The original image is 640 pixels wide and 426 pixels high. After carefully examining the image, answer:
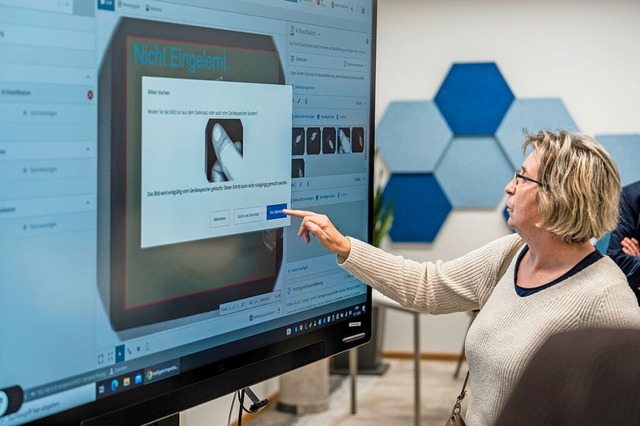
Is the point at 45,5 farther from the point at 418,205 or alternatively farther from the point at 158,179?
the point at 418,205

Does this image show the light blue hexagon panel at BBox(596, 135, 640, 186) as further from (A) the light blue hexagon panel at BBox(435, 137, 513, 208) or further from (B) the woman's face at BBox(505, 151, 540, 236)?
(B) the woman's face at BBox(505, 151, 540, 236)

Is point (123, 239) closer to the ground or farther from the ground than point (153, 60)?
closer to the ground

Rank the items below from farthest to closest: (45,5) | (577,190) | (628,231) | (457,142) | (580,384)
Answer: (457,142), (628,231), (577,190), (45,5), (580,384)

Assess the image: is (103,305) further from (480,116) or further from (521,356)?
(480,116)

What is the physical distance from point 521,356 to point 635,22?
15.4ft

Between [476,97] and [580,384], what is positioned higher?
[476,97]

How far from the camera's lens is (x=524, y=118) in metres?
6.11

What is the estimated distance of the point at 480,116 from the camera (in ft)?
20.2

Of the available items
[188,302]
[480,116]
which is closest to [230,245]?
[188,302]

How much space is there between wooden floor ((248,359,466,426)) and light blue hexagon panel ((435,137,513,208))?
1200 millimetres

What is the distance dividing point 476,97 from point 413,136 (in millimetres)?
523

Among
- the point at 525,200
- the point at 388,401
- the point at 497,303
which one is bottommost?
the point at 388,401

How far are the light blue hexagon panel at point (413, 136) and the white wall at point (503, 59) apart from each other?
92 mm

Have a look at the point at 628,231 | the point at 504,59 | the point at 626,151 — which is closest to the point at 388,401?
the point at 628,231
